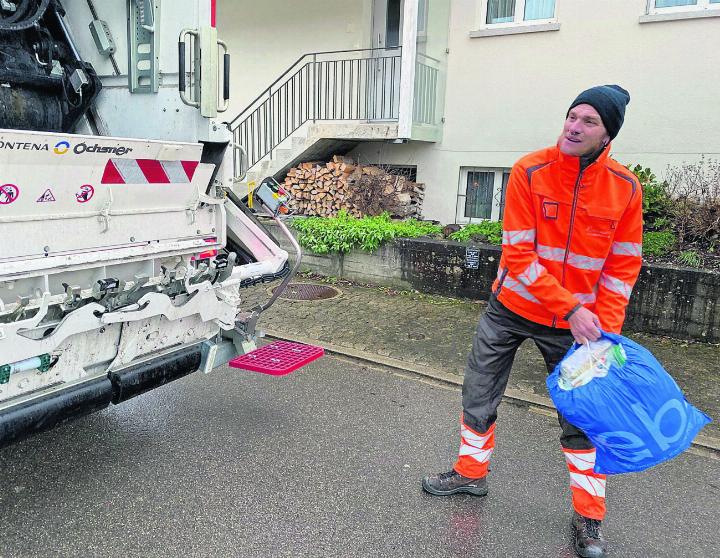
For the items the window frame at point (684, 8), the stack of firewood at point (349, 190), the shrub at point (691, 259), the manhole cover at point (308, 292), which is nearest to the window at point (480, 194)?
the stack of firewood at point (349, 190)

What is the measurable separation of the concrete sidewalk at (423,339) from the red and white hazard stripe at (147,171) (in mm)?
2416

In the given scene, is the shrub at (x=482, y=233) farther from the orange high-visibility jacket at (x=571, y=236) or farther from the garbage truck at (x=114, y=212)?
the orange high-visibility jacket at (x=571, y=236)

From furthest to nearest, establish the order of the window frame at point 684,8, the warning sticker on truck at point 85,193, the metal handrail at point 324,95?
the metal handrail at point 324,95
the window frame at point 684,8
the warning sticker on truck at point 85,193

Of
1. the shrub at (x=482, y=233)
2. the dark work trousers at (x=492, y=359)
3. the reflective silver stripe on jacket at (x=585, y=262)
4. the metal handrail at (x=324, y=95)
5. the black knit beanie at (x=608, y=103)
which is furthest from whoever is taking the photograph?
the metal handrail at (x=324, y=95)

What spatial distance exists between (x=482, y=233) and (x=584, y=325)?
4.54 meters

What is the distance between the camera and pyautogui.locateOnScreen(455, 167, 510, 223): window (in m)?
8.46

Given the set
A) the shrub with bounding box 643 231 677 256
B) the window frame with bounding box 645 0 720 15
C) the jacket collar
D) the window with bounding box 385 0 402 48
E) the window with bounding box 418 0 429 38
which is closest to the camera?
the jacket collar

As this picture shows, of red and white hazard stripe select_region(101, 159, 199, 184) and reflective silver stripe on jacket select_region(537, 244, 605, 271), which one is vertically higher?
red and white hazard stripe select_region(101, 159, 199, 184)

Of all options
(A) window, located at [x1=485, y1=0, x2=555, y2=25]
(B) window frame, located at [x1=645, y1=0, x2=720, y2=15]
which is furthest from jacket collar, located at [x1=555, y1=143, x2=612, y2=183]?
(A) window, located at [x1=485, y1=0, x2=555, y2=25]

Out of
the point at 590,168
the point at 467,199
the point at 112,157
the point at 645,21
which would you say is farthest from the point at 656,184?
the point at 112,157

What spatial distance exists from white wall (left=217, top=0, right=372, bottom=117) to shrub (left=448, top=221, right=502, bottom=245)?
3971mm

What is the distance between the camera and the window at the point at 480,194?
27.8 feet

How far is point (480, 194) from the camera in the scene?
28.4 ft

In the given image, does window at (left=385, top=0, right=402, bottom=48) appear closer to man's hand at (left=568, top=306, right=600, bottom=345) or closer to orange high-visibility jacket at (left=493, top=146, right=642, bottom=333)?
orange high-visibility jacket at (left=493, top=146, right=642, bottom=333)
